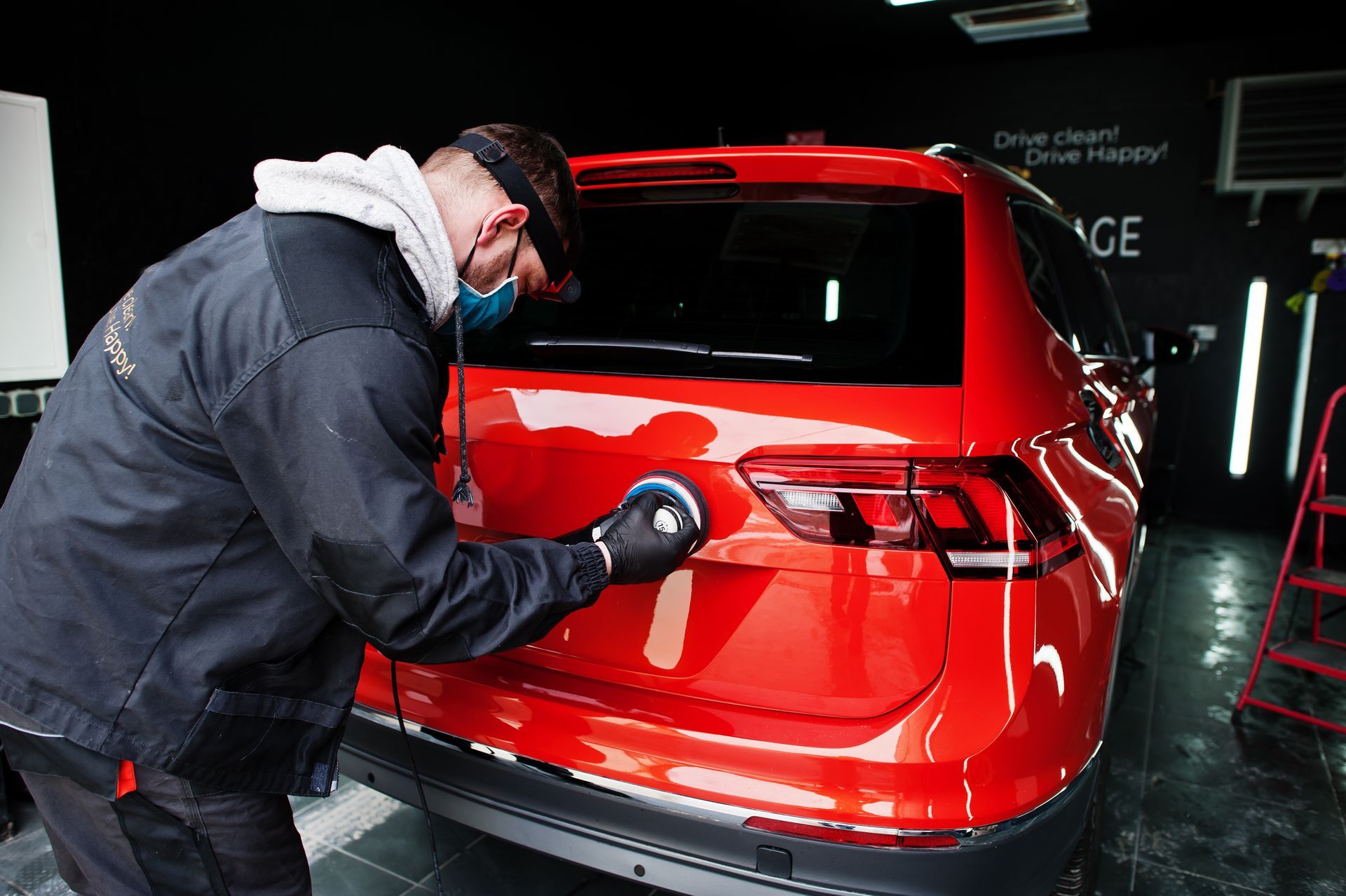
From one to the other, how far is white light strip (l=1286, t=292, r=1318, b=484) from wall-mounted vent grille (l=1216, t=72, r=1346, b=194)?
2.68 feet

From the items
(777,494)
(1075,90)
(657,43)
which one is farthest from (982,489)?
(1075,90)

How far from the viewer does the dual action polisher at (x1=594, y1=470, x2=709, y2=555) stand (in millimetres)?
1354

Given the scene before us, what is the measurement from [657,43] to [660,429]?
5.30 m

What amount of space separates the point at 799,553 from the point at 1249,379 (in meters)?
6.39

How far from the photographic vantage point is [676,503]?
138 centimetres

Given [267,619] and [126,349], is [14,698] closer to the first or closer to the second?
[267,619]

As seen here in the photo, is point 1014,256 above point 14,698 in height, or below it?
above

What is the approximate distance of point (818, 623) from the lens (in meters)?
1.37

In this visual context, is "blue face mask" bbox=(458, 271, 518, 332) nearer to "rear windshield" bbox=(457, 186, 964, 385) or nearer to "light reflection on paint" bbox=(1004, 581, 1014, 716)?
"rear windshield" bbox=(457, 186, 964, 385)

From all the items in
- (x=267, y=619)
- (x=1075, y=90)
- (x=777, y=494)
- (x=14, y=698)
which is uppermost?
(x=1075, y=90)

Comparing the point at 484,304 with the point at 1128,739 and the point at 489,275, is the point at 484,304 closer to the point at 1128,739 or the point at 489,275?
the point at 489,275

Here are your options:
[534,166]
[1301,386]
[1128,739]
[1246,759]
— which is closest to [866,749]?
[534,166]

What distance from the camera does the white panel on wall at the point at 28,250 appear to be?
236cm

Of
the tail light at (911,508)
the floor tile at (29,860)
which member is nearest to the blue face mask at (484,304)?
the tail light at (911,508)
